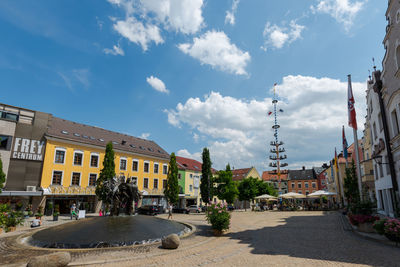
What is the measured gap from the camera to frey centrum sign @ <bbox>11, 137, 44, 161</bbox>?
28047 mm

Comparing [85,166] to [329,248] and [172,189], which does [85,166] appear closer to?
[172,189]

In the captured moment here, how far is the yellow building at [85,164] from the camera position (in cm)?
3075

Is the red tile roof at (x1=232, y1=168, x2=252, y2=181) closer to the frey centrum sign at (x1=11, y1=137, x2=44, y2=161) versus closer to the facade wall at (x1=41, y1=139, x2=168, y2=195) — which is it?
the facade wall at (x1=41, y1=139, x2=168, y2=195)

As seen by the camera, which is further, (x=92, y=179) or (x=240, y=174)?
(x=240, y=174)

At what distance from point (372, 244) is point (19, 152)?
3412cm

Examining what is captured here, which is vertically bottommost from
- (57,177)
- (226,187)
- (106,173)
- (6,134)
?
(226,187)

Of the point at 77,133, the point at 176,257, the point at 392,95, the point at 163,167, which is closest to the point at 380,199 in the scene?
the point at 392,95

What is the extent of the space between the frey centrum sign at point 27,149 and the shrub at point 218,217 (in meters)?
25.4

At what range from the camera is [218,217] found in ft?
46.8

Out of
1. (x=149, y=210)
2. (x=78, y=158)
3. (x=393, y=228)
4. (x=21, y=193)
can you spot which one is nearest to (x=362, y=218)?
(x=393, y=228)

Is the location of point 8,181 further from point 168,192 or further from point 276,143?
point 276,143

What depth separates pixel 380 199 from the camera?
2452 centimetres

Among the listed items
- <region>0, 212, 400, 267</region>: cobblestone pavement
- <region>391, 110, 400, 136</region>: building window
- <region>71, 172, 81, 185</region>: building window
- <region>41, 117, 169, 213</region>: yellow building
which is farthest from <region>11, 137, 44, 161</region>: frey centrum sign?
<region>391, 110, 400, 136</region>: building window

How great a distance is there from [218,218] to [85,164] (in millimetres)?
26744
